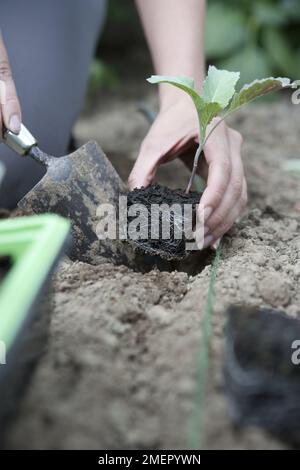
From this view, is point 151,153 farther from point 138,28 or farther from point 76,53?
point 138,28

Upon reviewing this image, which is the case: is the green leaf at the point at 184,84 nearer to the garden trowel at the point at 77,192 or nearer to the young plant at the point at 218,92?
the young plant at the point at 218,92

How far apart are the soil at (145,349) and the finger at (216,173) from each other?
12cm

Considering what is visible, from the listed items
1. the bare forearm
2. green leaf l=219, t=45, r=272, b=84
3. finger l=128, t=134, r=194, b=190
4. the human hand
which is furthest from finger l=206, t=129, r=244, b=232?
green leaf l=219, t=45, r=272, b=84

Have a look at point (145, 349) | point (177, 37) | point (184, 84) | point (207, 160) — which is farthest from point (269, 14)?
point (145, 349)

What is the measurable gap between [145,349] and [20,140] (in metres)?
0.56

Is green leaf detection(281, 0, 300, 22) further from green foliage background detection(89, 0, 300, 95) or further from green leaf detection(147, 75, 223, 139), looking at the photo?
green leaf detection(147, 75, 223, 139)

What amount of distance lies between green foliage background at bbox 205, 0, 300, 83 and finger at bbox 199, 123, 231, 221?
151 centimetres

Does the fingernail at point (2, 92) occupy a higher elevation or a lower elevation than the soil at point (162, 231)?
higher

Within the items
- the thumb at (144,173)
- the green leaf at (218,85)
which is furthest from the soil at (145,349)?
the green leaf at (218,85)

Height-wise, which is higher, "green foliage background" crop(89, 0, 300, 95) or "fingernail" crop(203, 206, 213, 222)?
"fingernail" crop(203, 206, 213, 222)

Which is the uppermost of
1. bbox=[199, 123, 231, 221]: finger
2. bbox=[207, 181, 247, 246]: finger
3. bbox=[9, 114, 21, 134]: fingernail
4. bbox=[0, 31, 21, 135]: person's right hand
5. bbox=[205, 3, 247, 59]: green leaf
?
bbox=[0, 31, 21, 135]: person's right hand

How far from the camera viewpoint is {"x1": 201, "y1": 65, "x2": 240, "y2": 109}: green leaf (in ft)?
3.49

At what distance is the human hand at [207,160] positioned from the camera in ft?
3.63

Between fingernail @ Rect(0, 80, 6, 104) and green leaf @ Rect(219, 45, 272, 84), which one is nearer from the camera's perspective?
fingernail @ Rect(0, 80, 6, 104)
